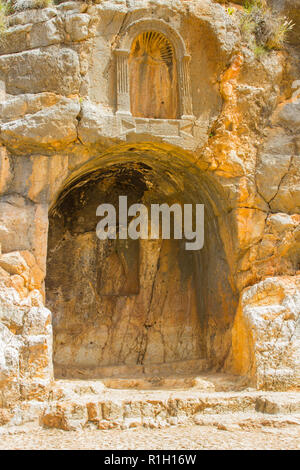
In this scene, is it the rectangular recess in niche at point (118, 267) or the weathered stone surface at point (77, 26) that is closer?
the weathered stone surface at point (77, 26)

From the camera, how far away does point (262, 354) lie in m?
5.62

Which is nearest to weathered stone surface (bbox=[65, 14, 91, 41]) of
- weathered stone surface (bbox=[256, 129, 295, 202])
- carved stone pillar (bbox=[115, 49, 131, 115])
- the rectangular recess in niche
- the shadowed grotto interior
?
carved stone pillar (bbox=[115, 49, 131, 115])

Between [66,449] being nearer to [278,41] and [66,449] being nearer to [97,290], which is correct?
[97,290]

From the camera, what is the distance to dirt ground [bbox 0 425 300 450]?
4.28m

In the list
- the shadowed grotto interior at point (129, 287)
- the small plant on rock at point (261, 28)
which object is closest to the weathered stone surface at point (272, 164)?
the shadowed grotto interior at point (129, 287)

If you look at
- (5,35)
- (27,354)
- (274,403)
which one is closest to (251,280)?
(274,403)

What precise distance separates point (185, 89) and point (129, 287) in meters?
3.12

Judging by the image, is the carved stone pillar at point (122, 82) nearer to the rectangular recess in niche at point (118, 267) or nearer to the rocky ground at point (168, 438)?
the rectangular recess in niche at point (118, 267)

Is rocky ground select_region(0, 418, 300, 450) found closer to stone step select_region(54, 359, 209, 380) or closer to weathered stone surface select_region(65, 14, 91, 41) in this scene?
stone step select_region(54, 359, 209, 380)

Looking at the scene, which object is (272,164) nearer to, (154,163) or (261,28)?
(154,163)

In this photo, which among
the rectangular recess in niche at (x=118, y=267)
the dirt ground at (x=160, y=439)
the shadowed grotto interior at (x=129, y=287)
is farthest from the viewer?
the rectangular recess in niche at (x=118, y=267)

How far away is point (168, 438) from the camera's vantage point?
4539 mm

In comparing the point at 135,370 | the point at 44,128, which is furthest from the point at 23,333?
the point at 135,370

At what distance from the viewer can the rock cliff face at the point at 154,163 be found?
571 cm
